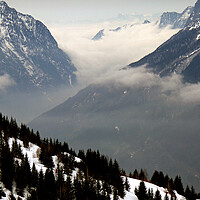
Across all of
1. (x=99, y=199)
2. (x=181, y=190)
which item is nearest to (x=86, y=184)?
(x=99, y=199)

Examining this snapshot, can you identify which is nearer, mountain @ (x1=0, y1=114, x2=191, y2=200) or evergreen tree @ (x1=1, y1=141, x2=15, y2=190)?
evergreen tree @ (x1=1, y1=141, x2=15, y2=190)

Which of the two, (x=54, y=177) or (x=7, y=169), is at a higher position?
(x=7, y=169)

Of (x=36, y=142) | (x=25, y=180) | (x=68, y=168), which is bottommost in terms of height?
(x=25, y=180)

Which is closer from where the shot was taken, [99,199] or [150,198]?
[99,199]

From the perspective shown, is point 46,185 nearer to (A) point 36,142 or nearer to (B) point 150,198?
(B) point 150,198

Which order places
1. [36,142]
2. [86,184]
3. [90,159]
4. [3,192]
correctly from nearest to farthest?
[3,192]
[86,184]
[90,159]
[36,142]

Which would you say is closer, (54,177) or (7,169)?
(7,169)

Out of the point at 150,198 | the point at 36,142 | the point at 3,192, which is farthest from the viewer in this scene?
the point at 36,142

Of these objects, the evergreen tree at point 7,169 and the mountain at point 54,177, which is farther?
the mountain at point 54,177

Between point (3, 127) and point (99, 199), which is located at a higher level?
Result: point (3, 127)
